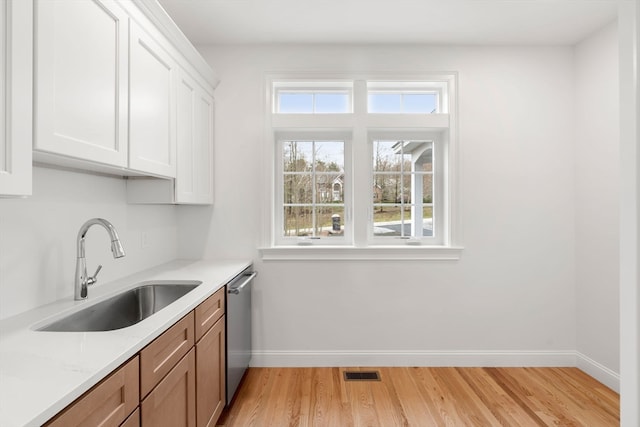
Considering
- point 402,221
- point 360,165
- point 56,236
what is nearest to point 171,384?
point 56,236

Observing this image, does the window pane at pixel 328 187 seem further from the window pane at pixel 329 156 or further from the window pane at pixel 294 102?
the window pane at pixel 294 102

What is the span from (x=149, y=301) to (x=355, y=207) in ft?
5.45

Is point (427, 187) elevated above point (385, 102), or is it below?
below

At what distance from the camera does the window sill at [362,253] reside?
9.64 ft

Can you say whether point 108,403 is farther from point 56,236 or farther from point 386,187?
point 386,187

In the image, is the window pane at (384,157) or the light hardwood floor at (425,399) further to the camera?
the window pane at (384,157)

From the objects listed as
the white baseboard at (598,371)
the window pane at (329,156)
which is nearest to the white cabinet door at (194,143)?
the window pane at (329,156)

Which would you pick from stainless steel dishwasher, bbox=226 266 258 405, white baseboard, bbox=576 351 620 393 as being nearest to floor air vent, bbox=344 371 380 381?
stainless steel dishwasher, bbox=226 266 258 405

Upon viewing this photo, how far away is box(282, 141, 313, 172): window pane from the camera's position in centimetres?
313

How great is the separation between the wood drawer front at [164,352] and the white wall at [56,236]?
645 millimetres

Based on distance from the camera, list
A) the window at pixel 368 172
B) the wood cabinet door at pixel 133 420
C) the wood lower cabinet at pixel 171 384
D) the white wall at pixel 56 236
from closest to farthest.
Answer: the wood lower cabinet at pixel 171 384 → the wood cabinet door at pixel 133 420 → the white wall at pixel 56 236 → the window at pixel 368 172

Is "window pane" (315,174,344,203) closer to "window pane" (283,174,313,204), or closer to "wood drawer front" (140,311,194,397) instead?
"window pane" (283,174,313,204)

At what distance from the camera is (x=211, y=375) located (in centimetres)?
192

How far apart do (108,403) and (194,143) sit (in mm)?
1863
